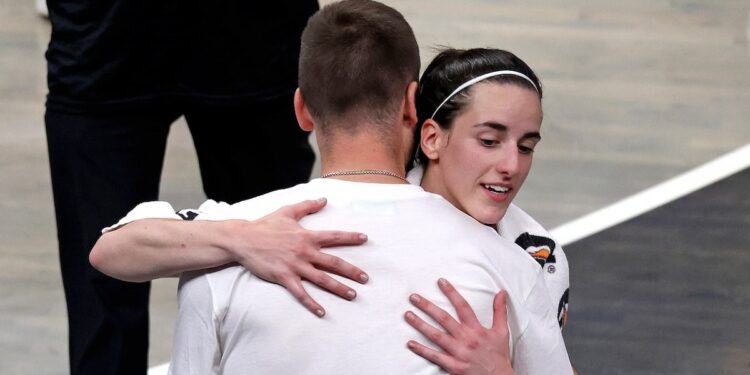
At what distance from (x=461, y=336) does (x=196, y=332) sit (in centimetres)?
37

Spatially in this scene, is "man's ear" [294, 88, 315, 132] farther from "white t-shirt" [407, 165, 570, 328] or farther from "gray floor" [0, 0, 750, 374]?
"gray floor" [0, 0, 750, 374]

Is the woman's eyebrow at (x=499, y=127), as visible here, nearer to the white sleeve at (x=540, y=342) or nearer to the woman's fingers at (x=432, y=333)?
the white sleeve at (x=540, y=342)

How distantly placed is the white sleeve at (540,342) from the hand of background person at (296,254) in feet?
0.84

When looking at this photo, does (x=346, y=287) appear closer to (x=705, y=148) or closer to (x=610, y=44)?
(x=705, y=148)

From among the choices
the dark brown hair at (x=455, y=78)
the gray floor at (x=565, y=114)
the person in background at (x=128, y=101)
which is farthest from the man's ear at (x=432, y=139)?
the gray floor at (x=565, y=114)

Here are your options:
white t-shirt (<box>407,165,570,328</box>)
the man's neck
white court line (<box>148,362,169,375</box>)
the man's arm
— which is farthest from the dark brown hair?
white court line (<box>148,362,169,375</box>)

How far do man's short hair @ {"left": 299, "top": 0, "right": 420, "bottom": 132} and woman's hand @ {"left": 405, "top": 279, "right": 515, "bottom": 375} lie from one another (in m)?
0.29

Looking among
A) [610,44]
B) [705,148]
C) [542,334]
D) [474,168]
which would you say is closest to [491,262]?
[542,334]

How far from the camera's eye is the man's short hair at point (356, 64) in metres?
2.19

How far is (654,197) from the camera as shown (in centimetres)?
494

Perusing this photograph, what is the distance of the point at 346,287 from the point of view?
2.07 m

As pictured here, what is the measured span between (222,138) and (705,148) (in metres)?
2.35

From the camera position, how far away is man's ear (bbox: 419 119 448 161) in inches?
101

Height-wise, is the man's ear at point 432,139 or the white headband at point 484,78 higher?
the white headband at point 484,78
